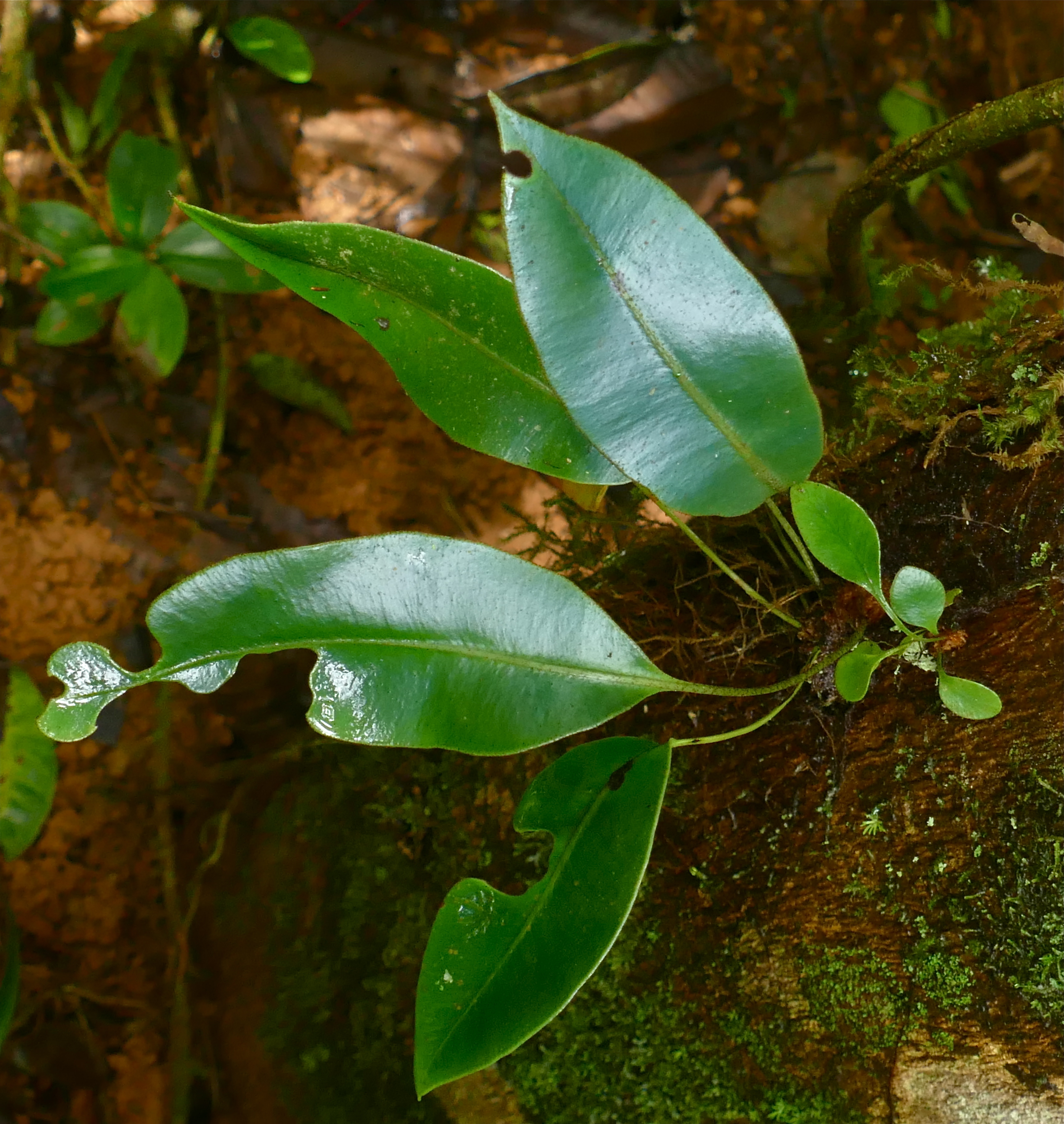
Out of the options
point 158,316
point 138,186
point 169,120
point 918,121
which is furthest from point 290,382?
point 918,121

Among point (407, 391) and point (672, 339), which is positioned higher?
point (672, 339)

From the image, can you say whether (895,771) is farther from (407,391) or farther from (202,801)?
(202,801)

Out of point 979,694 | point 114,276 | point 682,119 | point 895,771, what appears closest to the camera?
point 979,694

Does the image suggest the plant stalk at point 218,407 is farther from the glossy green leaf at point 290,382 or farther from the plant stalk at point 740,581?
the plant stalk at point 740,581

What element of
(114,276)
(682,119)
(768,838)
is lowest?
(768,838)

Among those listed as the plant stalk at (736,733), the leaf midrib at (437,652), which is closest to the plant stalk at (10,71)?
the leaf midrib at (437,652)

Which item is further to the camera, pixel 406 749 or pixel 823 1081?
pixel 406 749

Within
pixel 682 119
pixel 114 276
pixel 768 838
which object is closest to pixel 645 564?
pixel 768 838

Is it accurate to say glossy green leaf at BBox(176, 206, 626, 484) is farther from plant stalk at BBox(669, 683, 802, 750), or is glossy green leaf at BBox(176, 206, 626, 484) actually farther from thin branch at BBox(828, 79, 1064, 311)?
thin branch at BBox(828, 79, 1064, 311)
